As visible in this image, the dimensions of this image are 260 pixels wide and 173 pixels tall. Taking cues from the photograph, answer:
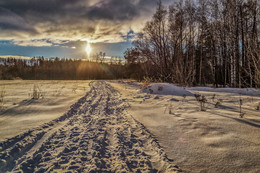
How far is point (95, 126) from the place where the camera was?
298 centimetres

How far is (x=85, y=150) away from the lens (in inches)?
78.9

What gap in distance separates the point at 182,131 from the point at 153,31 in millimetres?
16506

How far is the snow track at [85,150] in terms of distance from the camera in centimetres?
163

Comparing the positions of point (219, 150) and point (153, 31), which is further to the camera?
point (153, 31)

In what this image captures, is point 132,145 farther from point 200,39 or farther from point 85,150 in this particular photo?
point 200,39

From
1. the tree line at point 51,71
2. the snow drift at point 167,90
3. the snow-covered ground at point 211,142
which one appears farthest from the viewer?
the tree line at point 51,71

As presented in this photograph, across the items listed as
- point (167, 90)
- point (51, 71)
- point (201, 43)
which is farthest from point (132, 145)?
point (51, 71)

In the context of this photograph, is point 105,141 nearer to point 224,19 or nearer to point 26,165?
point 26,165

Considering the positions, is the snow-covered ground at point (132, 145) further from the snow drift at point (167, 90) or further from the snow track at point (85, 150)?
the snow drift at point (167, 90)

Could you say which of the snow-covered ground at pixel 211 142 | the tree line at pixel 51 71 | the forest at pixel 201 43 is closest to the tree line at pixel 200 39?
the forest at pixel 201 43

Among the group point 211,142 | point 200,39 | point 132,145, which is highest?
point 200,39

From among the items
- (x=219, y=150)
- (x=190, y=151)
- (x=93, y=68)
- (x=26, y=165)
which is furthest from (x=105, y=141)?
(x=93, y=68)

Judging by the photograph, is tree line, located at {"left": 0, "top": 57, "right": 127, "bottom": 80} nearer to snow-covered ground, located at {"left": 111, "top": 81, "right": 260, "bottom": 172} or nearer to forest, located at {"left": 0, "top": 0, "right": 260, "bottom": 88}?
forest, located at {"left": 0, "top": 0, "right": 260, "bottom": 88}

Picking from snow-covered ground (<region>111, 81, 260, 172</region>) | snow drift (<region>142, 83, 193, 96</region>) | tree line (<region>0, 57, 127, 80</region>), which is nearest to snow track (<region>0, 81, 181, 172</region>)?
snow-covered ground (<region>111, 81, 260, 172</region>)
